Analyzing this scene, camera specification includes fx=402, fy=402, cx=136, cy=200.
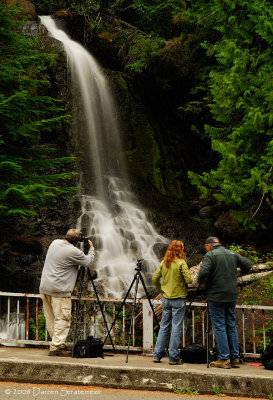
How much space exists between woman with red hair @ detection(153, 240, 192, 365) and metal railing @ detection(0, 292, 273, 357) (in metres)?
0.67

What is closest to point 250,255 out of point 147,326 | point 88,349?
point 147,326

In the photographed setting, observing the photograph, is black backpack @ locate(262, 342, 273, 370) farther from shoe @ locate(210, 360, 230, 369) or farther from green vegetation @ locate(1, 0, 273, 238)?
green vegetation @ locate(1, 0, 273, 238)

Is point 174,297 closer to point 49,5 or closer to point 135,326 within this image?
point 135,326

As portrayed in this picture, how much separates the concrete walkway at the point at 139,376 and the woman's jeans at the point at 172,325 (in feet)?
1.00

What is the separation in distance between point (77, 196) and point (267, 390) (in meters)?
12.9

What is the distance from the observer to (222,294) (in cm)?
613

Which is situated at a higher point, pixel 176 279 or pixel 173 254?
pixel 173 254

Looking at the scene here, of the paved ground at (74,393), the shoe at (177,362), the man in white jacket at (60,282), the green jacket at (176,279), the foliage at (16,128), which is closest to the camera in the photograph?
the paved ground at (74,393)

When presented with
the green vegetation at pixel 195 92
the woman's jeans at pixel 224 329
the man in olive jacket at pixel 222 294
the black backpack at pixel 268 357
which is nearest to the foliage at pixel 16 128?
the green vegetation at pixel 195 92

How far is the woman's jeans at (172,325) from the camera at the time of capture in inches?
243

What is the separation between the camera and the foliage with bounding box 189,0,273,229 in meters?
11.2

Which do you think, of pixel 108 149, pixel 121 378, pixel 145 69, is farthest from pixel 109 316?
pixel 145 69

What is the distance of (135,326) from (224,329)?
12.7ft

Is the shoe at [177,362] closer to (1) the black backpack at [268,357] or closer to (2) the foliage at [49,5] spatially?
(1) the black backpack at [268,357]
